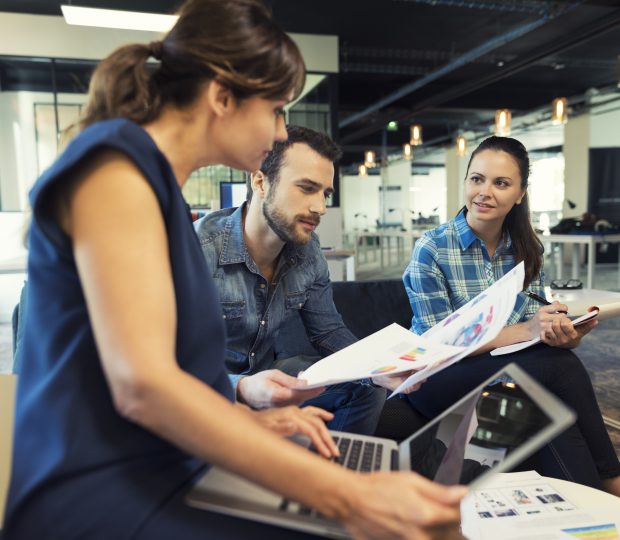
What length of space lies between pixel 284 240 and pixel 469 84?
723 cm

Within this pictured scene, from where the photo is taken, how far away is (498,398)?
88cm

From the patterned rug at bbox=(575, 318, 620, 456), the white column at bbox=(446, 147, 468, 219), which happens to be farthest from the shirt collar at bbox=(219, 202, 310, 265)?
the white column at bbox=(446, 147, 468, 219)

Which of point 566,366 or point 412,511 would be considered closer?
point 412,511

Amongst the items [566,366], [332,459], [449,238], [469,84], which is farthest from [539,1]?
[332,459]

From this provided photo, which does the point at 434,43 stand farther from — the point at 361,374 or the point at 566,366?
the point at 361,374

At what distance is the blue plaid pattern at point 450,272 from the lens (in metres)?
1.90

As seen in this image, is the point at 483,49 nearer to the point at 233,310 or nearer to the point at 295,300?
the point at 295,300

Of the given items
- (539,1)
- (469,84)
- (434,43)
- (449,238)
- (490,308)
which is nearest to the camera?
(490,308)

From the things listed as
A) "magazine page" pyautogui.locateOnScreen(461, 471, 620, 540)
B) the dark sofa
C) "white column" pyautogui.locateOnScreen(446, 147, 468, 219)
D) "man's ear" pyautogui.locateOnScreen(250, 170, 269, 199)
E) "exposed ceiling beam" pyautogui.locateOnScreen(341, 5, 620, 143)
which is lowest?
"magazine page" pyautogui.locateOnScreen(461, 471, 620, 540)

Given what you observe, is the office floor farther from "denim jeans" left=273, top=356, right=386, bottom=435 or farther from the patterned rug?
"denim jeans" left=273, top=356, right=386, bottom=435

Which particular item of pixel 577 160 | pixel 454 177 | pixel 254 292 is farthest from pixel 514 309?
pixel 454 177

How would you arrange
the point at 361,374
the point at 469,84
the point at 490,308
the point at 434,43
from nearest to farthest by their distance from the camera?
the point at 361,374
the point at 490,308
the point at 434,43
the point at 469,84

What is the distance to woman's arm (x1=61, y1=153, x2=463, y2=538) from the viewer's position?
0.56 meters

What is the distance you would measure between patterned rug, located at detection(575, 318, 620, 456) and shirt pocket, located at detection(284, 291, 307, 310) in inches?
64.9
